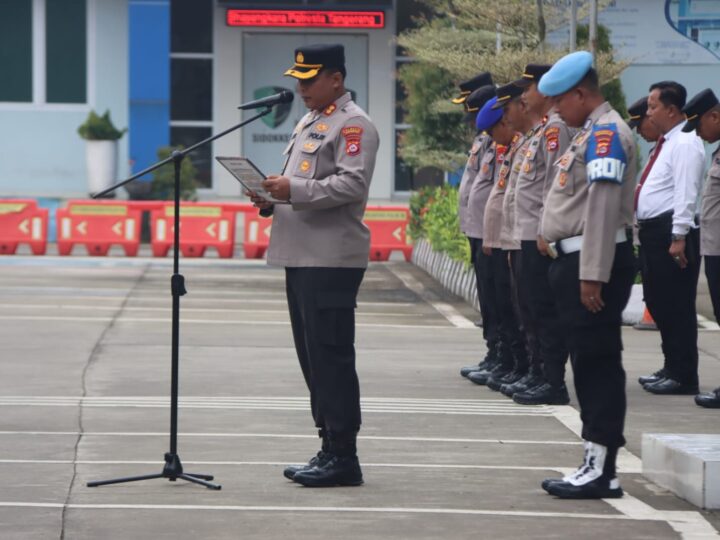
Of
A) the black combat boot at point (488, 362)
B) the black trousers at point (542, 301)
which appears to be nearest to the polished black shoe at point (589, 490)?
the black trousers at point (542, 301)

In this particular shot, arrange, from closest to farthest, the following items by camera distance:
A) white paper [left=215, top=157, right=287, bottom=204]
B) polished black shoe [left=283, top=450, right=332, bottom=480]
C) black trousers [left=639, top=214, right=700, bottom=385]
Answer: white paper [left=215, top=157, right=287, bottom=204] → polished black shoe [left=283, top=450, right=332, bottom=480] → black trousers [left=639, top=214, right=700, bottom=385]

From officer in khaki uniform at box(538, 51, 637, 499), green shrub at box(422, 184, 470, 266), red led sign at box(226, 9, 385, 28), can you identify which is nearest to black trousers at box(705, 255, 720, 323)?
officer in khaki uniform at box(538, 51, 637, 499)

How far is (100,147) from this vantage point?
32312 millimetres

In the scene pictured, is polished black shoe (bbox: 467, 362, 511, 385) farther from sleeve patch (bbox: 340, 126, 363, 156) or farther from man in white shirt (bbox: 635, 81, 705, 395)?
sleeve patch (bbox: 340, 126, 363, 156)

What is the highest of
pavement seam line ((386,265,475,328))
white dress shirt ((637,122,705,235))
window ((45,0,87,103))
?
window ((45,0,87,103))

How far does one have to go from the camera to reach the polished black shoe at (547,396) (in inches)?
400

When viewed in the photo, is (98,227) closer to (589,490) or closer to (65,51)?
(65,51)

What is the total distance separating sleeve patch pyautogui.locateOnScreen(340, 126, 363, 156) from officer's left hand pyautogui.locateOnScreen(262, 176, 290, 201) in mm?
333

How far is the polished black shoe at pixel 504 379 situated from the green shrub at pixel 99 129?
22.0 metres

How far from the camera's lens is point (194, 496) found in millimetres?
7133

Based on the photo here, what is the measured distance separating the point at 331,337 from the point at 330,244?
428 mm

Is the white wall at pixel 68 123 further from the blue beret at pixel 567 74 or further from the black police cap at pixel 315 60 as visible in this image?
the blue beret at pixel 567 74

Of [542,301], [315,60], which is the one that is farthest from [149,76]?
[315,60]

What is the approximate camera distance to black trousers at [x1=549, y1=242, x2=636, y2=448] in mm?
7129
